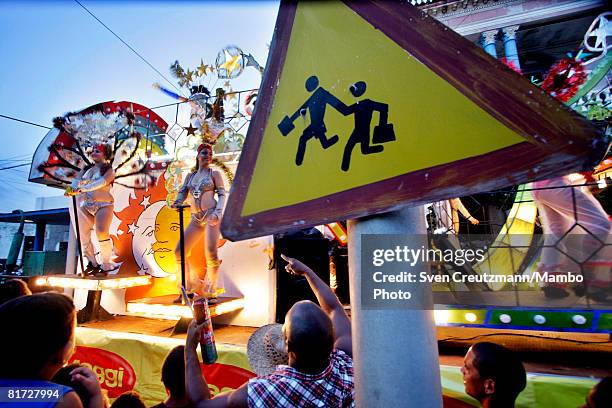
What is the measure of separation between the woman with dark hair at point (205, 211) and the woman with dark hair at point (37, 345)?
290 cm

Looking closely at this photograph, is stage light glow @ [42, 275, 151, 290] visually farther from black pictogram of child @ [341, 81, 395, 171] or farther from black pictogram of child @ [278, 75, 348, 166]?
black pictogram of child @ [341, 81, 395, 171]

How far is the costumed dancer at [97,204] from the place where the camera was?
4.87 metres

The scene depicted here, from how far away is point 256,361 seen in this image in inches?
73.1

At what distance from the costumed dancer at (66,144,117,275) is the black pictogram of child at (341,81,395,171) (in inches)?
206

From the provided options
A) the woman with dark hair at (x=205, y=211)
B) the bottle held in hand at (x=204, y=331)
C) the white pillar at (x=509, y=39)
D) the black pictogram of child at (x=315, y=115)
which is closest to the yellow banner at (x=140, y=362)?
the woman with dark hair at (x=205, y=211)

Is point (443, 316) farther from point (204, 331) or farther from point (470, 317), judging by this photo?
point (204, 331)

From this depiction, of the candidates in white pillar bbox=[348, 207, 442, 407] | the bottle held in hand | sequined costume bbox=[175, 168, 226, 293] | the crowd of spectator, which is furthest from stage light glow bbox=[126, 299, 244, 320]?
white pillar bbox=[348, 207, 442, 407]

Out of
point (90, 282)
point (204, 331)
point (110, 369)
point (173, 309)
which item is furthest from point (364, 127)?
point (90, 282)

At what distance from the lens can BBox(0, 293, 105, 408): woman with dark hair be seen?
1.18 metres

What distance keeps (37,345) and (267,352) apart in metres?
1.13

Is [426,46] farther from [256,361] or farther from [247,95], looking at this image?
[247,95]

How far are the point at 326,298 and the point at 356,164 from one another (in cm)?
136

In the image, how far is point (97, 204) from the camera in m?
4.92

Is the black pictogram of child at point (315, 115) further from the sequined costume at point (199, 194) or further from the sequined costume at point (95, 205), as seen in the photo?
the sequined costume at point (95, 205)
